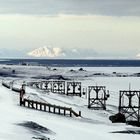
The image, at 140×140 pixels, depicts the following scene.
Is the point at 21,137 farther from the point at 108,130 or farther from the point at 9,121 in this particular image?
the point at 108,130

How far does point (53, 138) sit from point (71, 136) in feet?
5.36

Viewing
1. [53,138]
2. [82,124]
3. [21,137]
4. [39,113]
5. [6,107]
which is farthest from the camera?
[6,107]

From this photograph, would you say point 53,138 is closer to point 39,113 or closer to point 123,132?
point 123,132

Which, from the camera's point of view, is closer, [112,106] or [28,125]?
[28,125]

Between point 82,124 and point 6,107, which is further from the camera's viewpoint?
point 6,107

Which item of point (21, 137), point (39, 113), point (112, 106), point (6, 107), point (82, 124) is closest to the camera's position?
point (21, 137)

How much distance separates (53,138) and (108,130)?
6.67 meters

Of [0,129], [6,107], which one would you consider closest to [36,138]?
[0,129]

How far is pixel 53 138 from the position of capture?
113ft

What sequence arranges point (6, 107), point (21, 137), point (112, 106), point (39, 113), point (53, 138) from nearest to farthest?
point (21, 137) → point (53, 138) → point (39, 113) → point (6, 107) → point (112, 106)

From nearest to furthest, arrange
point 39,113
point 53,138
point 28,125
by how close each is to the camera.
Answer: point 53,138 < point 28,125 < point 39,113

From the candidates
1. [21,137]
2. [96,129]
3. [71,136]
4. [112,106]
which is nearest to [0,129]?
[21,137]

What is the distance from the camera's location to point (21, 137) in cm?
3247

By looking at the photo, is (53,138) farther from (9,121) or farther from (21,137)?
(9,121)
